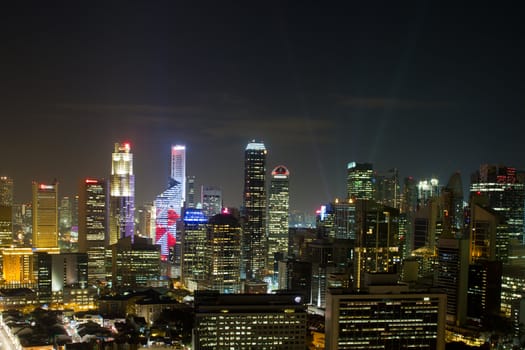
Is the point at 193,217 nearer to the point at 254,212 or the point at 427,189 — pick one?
the point at 254,212

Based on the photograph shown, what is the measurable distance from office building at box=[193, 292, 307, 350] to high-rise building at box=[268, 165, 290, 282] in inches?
679

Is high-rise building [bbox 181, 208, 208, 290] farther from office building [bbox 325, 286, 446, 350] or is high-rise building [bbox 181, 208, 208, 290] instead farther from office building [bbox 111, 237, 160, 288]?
office building [bbox 325, 286, 446, 350]

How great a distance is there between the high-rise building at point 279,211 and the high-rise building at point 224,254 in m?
5.63

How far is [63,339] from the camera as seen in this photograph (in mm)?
16688

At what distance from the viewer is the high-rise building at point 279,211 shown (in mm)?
32844

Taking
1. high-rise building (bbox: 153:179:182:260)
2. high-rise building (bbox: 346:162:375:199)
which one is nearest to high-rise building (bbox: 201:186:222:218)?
high-rise building (bbox: 153:179:182:260)

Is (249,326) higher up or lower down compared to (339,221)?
lower down

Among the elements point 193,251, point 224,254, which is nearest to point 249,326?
point 224,254

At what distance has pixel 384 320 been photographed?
1302cm

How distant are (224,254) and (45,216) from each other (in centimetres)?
1036

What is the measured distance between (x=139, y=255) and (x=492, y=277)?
14.4 metres

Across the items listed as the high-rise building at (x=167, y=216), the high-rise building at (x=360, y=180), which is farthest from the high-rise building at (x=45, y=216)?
the high-rise building at (x=360, y=180)

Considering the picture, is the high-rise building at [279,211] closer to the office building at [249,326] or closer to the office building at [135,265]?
the office building at [135,265]

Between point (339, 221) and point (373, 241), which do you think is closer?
point (373, 241)
